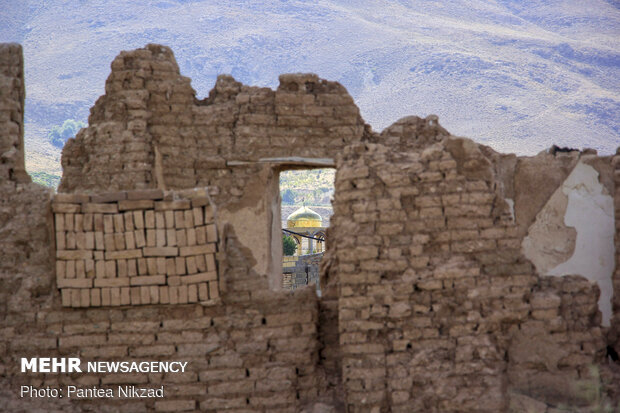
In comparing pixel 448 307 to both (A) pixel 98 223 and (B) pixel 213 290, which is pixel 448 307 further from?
(A) pixel 98 223

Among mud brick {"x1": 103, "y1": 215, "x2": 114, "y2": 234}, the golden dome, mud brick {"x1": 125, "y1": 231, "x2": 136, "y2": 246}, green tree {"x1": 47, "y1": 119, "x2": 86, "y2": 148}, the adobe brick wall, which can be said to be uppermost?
green tree {"x1": 47, "y1": 119, "x2": 86, "y2": 148}

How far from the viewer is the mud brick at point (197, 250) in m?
5.59

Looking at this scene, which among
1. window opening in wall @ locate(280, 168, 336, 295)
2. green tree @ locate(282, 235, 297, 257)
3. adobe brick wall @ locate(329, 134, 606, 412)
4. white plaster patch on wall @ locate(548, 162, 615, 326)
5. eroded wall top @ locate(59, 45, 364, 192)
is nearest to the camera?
adobe brick wall @ locate(329, 134, 606, 412)

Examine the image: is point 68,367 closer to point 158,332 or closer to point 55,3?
point 158,332

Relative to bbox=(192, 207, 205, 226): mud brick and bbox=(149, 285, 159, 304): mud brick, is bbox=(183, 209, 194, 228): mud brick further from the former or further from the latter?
bbox=(149, 285, 159, 304): mud brick

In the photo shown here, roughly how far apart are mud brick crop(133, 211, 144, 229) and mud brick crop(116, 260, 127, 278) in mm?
266

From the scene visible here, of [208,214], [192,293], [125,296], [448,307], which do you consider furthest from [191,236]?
[448,307]

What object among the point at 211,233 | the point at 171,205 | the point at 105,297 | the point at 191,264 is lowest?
the point at 105,297

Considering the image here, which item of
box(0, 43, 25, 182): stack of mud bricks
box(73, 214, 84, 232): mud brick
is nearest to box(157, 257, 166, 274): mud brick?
box(73, 214, 84, 232): mud brick

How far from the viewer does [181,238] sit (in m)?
5.59

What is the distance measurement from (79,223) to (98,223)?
0.13 metres

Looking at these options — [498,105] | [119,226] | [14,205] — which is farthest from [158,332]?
[498,105]

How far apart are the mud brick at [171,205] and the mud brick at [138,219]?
12 centimetres

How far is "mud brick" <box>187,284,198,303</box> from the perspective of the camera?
18.4 feet
